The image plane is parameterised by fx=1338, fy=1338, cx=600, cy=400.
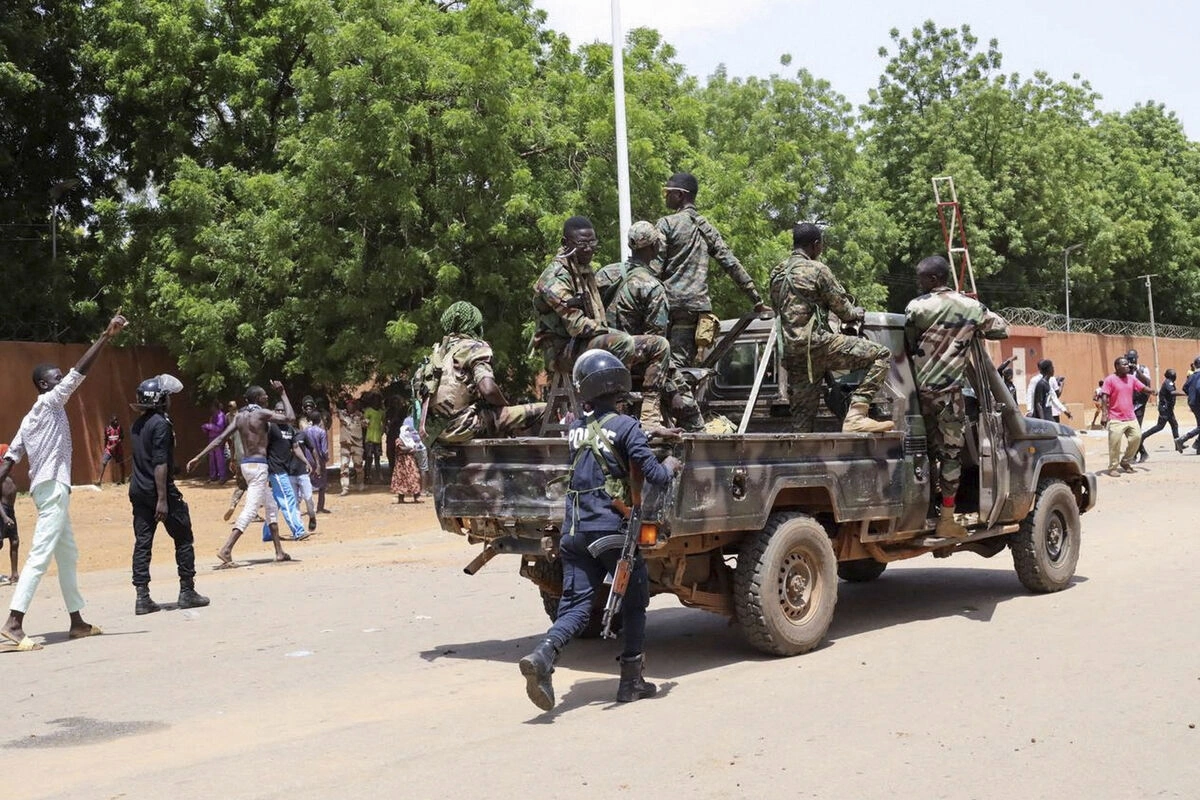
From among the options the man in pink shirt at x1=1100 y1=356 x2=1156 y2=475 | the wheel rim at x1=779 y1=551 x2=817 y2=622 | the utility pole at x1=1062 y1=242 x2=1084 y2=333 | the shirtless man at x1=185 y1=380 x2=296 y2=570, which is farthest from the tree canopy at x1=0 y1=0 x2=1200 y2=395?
the utility pole at x1=1062 y1=242 x2=1084 y2=333

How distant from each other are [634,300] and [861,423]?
1642 mm

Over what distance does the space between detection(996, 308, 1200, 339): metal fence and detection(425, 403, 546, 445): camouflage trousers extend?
35.7 meters

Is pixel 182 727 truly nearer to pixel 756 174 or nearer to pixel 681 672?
pixel 681 672

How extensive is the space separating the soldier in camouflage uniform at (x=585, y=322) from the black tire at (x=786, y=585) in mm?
1002

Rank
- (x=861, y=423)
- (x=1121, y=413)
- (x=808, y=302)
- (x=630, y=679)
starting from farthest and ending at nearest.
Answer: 1. (x=1121, y=413)
2. (x=808, y=302)
3. (x=861, y=423)
4. (x=630, y=679)

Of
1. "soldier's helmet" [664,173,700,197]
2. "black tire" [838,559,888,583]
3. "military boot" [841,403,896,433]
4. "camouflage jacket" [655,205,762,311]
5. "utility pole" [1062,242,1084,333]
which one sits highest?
"utility pole" [1062,242,1084,333]

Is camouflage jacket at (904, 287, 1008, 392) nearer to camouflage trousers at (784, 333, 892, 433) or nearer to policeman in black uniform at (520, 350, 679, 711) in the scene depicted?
camouflage trousers at (784, 333, 892, 433)

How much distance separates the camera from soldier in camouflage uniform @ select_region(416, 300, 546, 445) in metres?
8.03

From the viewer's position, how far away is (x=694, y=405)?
8.57 metres

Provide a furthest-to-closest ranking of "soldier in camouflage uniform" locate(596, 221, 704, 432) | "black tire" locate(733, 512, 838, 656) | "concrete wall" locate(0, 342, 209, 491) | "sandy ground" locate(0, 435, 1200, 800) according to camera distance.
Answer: "concrete wall" locate(0, 342, 209, 491), "soldier in camouflage uniform" locate(596, 221, 704, 432), "black tire" locate(733, 512, 838, 656), "sandy ground" locate(0, 435, 1200, 800)

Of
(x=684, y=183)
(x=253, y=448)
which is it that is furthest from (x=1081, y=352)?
(x=684, y=183)

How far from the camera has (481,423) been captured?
8.09 meters

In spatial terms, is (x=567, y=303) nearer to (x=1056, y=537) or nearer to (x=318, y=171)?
(x=1056, y=537)

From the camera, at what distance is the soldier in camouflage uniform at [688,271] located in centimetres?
908
